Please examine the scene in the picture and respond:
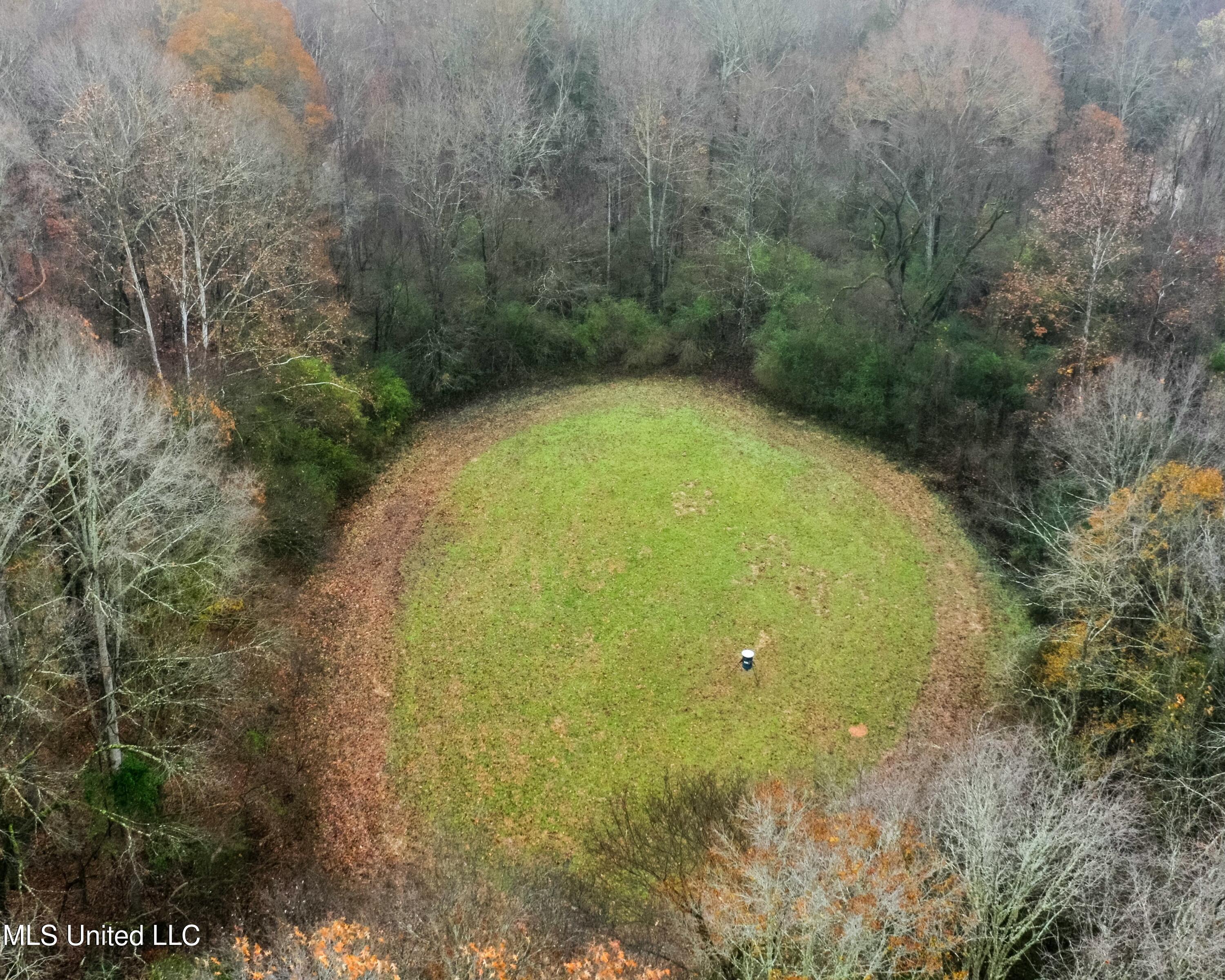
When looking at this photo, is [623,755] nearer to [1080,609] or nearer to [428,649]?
[428,649]

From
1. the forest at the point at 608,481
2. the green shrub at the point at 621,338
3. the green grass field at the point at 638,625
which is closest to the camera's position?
the forest at the point at 608,481

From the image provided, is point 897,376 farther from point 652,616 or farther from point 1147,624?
point 1147,624

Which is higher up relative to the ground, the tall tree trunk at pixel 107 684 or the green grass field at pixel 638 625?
the tall tree trunk at pixel 107 684

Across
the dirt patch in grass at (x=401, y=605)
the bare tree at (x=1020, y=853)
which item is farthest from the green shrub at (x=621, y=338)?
the bare tree at (x=1020, y=853)

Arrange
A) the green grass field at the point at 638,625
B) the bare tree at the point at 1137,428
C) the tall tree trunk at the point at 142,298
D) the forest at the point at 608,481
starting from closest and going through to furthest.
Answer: the forest at the point at 608,481
the green grass field at the point at 638,625
the bare tree at the point at 1137,428
the tall tree trunk at the point at 142,298

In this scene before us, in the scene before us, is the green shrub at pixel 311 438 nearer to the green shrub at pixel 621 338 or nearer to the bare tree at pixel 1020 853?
the green shrub at pixel 621 338


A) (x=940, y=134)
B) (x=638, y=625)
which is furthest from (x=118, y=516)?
(x=940, y=134)

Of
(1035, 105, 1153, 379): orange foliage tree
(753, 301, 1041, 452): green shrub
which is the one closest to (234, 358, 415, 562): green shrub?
(753, 301, 1041, 452): green shrub
